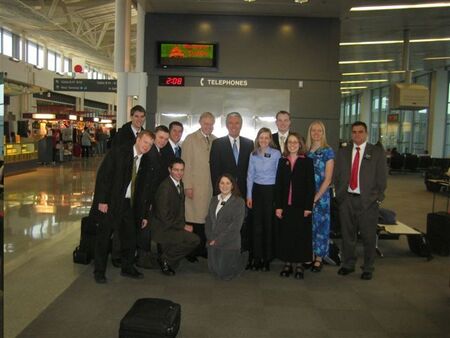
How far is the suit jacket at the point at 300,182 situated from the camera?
198 inches

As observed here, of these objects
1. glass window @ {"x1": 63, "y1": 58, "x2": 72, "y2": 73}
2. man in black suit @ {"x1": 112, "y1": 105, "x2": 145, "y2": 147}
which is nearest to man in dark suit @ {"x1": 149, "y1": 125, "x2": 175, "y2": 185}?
man in black suit @ {"x1": 112, "y1": 105, "x2": 145, "y2": 147}

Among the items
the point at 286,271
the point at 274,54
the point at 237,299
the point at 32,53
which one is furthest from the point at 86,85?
the point at 32,53

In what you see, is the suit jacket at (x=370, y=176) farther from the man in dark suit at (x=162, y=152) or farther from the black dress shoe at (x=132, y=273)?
the black dress shoe at (x=132, y=273)

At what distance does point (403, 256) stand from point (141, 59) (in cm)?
555

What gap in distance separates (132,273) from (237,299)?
1.30m

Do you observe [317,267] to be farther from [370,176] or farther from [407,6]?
[407,6]

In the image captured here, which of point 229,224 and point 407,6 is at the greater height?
point 407,6

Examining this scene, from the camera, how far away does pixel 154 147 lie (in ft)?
17.2

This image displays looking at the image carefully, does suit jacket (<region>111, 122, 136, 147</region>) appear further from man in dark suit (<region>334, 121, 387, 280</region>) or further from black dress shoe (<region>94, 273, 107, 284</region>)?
man in dark suit (<region>334, 121, 387, 280</region>)

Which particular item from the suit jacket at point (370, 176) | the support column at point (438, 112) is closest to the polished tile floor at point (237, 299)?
the suit jacket at point (370, 176)

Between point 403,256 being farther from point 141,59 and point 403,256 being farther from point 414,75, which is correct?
point 414,75

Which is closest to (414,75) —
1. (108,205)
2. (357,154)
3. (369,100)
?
(369,100)

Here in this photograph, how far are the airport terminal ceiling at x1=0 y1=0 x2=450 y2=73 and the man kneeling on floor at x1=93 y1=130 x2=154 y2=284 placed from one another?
3.70m

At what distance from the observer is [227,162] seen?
540cm
